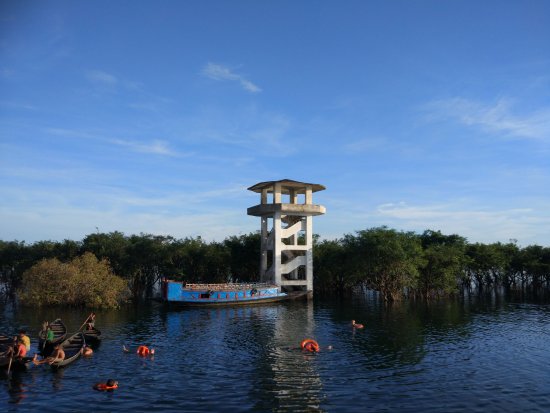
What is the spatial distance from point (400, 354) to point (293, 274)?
151 ft

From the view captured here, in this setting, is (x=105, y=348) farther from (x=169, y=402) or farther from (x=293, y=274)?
(x=293, y=274)

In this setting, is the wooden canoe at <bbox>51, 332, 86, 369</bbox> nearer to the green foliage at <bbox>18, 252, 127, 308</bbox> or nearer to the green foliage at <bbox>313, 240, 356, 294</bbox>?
the green foliage at <bbox>18, 252, 127, 308</bbox>

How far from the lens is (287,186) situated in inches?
3068

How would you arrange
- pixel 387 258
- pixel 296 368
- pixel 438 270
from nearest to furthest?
pixel 296 368 → pixel 387 258 → pixel 438 270

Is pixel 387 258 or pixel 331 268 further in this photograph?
pixel 331 268

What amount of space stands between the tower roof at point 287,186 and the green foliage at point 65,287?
29.2 m

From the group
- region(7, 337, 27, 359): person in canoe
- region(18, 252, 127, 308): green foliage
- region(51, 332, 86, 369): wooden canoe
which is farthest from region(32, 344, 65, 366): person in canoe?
region(18, 252, 127, 308): green foliage

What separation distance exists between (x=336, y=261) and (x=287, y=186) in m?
17.2

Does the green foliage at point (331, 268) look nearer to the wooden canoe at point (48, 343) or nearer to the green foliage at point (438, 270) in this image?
the green foliage at point (438, 270)

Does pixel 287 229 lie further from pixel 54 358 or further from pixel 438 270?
pixel 54 358

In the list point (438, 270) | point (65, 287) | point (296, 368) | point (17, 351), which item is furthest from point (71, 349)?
point (438, 270)

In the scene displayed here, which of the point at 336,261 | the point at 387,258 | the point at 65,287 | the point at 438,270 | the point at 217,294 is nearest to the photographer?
the point at 65,287

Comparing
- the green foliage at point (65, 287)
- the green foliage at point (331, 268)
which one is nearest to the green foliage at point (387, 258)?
the green foliage at point (331, 268)

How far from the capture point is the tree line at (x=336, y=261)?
71.9 m
